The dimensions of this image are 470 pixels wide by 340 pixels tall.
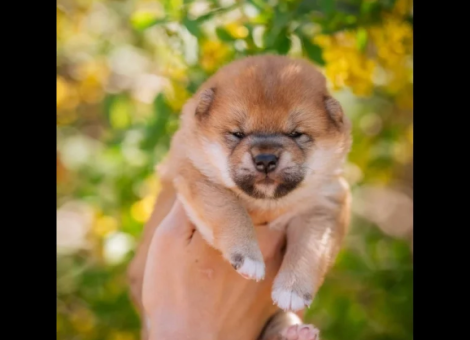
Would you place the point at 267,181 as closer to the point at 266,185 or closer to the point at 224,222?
the point at 266,185

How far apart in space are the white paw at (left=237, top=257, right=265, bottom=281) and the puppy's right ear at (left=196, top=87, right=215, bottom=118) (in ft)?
2.70

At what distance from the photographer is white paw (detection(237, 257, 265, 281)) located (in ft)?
9.80

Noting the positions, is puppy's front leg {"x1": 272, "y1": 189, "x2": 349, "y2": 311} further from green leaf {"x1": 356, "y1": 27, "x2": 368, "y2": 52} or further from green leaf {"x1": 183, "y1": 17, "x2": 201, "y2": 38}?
green leaf {"x1": 183, "y1": 17, "x2": 201, "y2": 38}

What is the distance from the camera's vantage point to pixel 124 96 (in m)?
6.02

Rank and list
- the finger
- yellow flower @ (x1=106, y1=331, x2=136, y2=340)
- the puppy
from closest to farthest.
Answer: the puppy < the finger < yellow flower @ (x1=106, y1=331, x2=136, y2=340)

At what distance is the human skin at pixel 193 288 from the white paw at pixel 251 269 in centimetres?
37

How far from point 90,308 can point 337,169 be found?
8.96 feet

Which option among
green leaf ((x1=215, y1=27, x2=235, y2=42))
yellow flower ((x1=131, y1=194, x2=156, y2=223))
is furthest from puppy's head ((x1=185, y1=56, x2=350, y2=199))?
yellow flower ((x1=131, y1=194, x2=156, y2=223))
